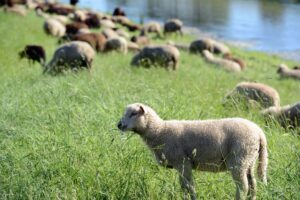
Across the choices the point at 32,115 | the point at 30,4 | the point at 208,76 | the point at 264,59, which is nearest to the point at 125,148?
the point at 32,115

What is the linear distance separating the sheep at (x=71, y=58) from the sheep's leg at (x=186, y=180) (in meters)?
7.61

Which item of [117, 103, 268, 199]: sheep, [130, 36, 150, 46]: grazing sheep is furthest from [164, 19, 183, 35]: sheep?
[117, 103, 268, 199]: sheep

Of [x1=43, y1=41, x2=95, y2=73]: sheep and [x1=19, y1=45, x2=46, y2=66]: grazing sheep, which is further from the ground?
[x1=43, y1=41, x2=95, y2=73]: sheep

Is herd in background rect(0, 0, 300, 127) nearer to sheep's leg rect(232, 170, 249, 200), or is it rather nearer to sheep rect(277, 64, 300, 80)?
sheep rect(277, 64, 300, 80)

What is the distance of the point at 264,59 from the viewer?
826 inches

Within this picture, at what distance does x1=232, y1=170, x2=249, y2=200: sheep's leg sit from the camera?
4734 mm

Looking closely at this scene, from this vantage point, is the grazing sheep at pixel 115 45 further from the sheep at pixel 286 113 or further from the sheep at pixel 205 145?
the sheep at pixel 205 145

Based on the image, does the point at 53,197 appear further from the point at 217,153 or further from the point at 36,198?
the point at 217,153

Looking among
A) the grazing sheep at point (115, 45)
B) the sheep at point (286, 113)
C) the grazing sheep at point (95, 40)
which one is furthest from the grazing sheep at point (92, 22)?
the sheep at point (286, 113)

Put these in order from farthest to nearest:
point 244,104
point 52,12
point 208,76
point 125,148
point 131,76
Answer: point 52,12
point 208,76
point 131,76
point 244,104
point 125,148

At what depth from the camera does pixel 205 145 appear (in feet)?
16.1

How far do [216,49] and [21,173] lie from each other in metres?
16.1

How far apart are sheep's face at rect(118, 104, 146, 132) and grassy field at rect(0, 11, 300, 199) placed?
373 mm

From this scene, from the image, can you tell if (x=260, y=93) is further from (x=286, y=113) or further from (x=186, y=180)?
(x=186, y=180)
